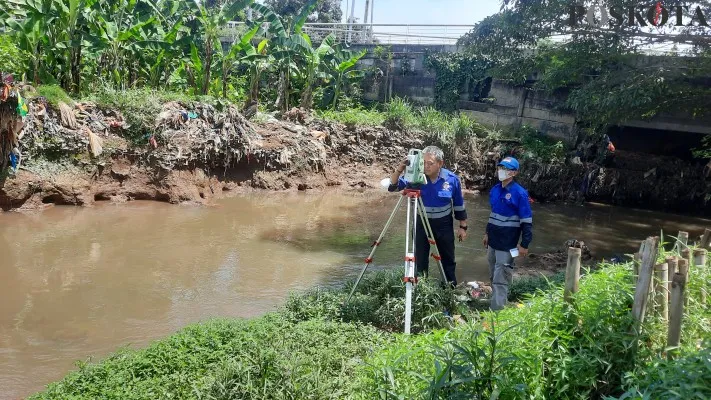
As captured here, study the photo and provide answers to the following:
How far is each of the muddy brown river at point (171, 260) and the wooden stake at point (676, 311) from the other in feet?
14.3

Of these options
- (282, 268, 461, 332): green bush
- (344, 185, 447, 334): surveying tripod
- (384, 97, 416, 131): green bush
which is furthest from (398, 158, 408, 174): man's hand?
(384, 97, 416, 131): green bush

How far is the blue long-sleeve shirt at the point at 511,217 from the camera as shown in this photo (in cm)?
566

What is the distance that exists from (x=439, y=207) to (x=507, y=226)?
75 centimetres

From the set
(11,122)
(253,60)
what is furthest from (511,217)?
(253,60)

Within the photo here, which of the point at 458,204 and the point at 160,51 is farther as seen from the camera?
the point at 160,51

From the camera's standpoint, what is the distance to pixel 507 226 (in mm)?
5734

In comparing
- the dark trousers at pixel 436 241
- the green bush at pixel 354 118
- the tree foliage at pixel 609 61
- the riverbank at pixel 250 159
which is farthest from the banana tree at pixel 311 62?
the dark trousers at pixel 436 241

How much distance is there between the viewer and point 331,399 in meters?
3.47

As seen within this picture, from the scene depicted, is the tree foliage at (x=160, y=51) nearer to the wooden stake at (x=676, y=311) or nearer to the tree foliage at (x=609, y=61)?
the tree foliage at (x=609, y=61)

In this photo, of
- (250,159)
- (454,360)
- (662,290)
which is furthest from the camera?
(250,159)

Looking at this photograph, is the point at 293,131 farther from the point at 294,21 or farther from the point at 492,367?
the point at 492,367

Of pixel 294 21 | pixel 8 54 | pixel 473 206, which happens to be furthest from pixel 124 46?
pixel 473 206

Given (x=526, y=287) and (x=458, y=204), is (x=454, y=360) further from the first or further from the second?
(x=526, y=287)

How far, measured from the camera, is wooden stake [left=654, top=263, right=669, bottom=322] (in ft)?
11.1
